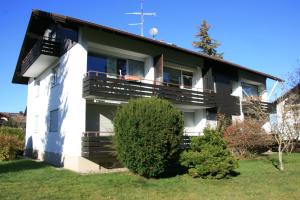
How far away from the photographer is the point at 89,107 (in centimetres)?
1716

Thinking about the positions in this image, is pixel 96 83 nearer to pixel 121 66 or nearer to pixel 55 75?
pixel 121 66

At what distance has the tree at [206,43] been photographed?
46562mm

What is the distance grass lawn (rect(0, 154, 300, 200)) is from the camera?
384 inches

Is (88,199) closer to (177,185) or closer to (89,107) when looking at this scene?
(177,185)

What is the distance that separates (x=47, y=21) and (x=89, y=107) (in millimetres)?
7426

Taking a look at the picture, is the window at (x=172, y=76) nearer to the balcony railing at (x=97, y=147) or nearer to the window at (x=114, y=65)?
the window at (x=114, y=65)

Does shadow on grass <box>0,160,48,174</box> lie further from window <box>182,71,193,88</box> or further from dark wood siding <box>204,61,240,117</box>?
dark wood siding <box>204,61,240,117</box>

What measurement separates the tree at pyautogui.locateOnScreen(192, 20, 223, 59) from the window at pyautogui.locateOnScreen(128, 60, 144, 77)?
28.3m

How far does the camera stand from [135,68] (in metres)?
19.9

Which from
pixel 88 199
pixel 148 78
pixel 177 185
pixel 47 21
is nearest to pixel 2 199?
pixel 88 199

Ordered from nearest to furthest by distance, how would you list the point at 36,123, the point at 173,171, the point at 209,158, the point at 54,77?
the point at 209,158 → the point at 173,171 → the point at 54,77 → the point at 36,123

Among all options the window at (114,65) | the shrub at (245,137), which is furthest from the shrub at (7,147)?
the shrub at (245,137)

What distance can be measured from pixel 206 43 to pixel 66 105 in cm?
3417

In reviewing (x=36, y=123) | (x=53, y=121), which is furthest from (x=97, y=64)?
(x=36, y=123)
